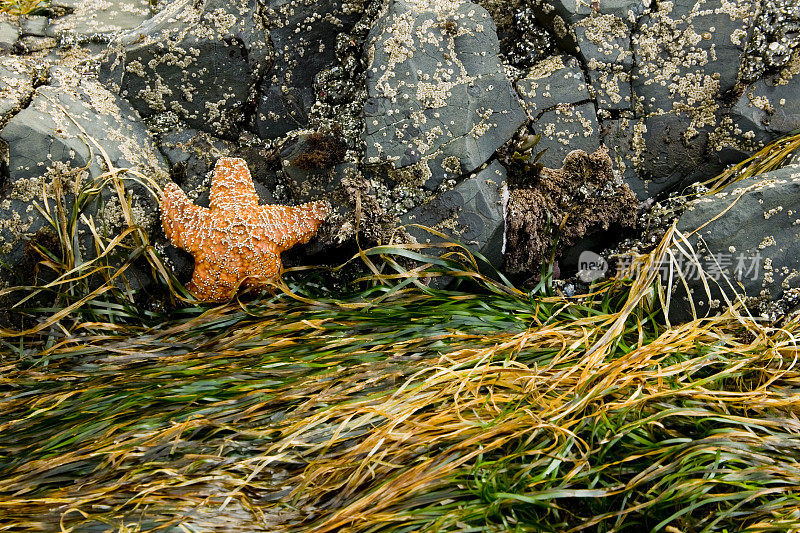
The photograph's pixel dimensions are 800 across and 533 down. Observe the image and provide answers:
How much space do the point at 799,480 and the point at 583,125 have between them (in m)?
2.12

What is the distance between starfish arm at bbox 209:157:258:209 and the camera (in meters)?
3.28

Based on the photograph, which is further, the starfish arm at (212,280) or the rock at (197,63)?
the rock at (197,63)

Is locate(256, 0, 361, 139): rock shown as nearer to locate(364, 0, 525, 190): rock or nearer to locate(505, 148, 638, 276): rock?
locate(364, 0, 525, 190): rock

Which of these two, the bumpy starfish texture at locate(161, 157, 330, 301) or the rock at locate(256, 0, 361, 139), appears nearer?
the bumpy starfish texture at locate(161, 157, 330, 301)

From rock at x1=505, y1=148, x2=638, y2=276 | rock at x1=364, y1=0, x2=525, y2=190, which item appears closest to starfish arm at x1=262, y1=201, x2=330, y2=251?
rock at x1=364, y1=0, x2=525, y2=190

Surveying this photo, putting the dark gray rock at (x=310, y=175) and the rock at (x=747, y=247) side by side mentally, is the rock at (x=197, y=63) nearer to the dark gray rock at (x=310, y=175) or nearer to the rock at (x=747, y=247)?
the dark gray rock at (x=310, y=175)

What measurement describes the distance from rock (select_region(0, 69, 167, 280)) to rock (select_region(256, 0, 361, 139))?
29.9 inches

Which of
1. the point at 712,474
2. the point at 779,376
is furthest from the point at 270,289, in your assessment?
the point at 779,376

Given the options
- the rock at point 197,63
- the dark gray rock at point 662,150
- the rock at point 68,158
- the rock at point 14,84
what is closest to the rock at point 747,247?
the dark gray rock at point 662,150

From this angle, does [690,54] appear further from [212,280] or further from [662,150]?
[212,280]

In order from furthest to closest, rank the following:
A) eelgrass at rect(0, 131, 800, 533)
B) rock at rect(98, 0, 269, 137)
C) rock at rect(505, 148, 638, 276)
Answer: rock at rect(98, 0, 269, 137) → rock at rect(505, 148, 638, 276) → eelgrass at rect(0, 131, 800, 533)

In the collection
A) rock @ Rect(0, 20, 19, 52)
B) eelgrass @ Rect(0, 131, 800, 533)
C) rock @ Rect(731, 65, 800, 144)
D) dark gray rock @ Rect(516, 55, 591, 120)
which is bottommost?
eelgrass @ Rect(0, 131, 800, 533)

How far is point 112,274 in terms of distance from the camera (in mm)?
3357

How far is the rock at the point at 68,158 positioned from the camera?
3250 mm
